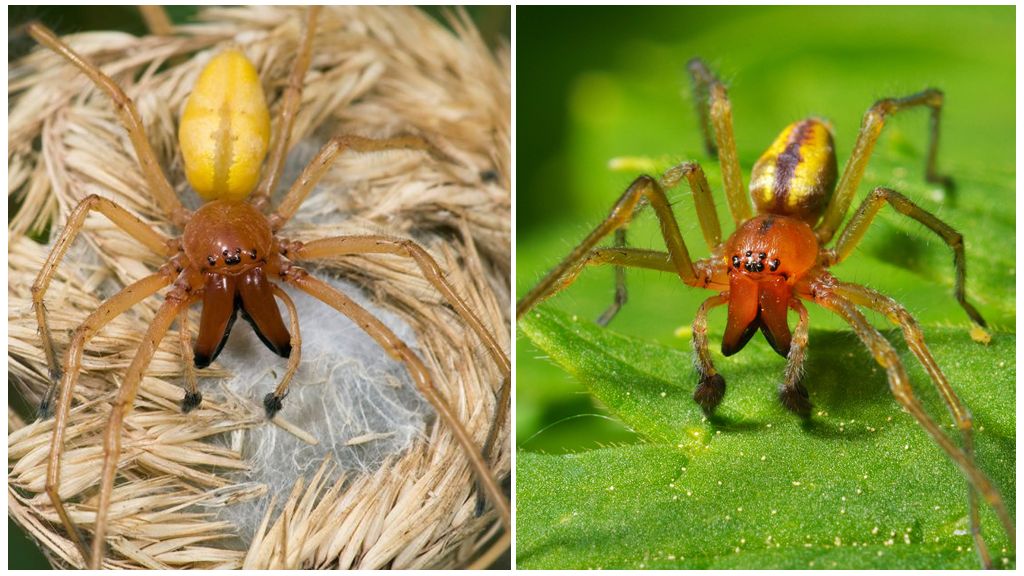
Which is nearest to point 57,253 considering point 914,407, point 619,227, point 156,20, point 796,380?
point 156,20

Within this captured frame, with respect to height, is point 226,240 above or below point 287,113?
below

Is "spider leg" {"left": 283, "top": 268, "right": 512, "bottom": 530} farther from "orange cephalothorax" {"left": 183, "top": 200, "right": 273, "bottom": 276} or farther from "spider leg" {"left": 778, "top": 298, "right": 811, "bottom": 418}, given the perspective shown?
"spider leg" {"left": 778, "top": 298, "right": 811, "bottom": 418}

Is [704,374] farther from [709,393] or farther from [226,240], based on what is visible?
[226,240]

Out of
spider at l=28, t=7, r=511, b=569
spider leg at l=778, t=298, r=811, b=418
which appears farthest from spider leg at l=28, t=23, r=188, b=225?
spider leg at l=778, t=298, r=811, b=418

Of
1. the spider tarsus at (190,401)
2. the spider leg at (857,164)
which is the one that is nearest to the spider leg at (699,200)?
the spider leg at (857,164)

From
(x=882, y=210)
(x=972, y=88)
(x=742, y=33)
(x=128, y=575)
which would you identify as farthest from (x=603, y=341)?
(x=972, y=88)

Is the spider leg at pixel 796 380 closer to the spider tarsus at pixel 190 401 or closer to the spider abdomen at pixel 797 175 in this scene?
the spider abdomen at pixel 797 175
